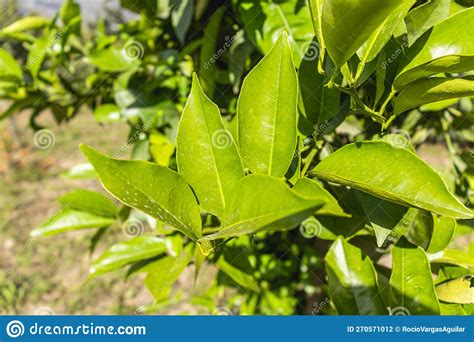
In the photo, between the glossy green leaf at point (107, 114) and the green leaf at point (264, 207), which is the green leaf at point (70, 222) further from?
the green leaf at point (264, 207)

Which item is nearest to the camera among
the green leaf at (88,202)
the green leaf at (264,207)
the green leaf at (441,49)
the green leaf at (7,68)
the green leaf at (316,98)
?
the green leaf at (264,207)

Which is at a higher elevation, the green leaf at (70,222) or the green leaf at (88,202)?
the green leaf at (88,202)

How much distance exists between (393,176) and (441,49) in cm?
17

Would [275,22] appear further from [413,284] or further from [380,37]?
[413,284]

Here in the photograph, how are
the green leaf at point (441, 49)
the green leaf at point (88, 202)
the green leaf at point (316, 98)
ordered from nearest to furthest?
the green leaf at point (441, 49) → the green leaf at point (316, 98) → the green leaf at point (88, 202)

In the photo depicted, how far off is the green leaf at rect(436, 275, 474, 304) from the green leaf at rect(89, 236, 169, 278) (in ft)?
1.41

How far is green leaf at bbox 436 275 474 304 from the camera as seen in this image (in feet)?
1.89

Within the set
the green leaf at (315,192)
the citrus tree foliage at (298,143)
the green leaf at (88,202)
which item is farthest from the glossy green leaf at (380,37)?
the green leaf at (88,202)

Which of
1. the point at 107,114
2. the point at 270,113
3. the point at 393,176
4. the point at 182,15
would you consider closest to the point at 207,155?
the point at 270,113

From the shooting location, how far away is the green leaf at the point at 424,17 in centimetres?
52

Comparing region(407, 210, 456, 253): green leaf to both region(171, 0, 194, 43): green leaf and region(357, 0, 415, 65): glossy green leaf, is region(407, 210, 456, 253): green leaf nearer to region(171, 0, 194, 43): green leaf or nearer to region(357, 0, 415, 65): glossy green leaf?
region(357, 0, 415, 65): glossy green leaf

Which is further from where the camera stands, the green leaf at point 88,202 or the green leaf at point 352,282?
the green leaf at point 88,202

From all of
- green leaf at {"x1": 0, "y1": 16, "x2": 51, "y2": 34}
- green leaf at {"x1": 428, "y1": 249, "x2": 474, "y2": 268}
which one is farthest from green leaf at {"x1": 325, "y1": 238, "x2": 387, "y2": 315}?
green leaf at {"x1": 0, "y1": 16, "x2": 51, "y2": 34}

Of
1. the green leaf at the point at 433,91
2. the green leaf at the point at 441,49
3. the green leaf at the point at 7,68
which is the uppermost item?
the green leaf at the point at 441,49
